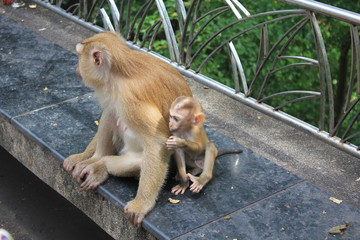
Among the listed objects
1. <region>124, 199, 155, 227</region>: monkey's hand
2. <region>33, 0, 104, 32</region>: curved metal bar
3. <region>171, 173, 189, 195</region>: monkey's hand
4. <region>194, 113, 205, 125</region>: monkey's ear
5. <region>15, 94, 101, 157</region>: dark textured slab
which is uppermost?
<region>194, 113, 205, 125</region>: monkey's ear

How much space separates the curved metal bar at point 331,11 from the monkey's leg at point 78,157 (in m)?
1.51

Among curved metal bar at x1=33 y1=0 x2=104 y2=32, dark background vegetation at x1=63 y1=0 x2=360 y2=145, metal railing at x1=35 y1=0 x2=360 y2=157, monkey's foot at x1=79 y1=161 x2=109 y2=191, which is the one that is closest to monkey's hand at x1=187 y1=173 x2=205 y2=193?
monkey's foot at x1=79 y1=161 x2=109 y2=191

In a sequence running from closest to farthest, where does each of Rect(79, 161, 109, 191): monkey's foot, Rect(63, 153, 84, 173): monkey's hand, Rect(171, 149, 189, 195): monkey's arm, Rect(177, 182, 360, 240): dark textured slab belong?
Rect(177, 182, 360, 240): dark textured slab → Rect(171, 149, 189, 195): monkey's arm → Rect(79, 161, 109, 191): monkey's foot → Rect(63, 153, 84, 173): monkey's hand

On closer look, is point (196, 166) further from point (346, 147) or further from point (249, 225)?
point (346, 147)

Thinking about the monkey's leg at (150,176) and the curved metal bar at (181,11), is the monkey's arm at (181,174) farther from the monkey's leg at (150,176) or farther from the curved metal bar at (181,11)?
the curved metal bar at (181,11)

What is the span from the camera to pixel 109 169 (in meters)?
4.07

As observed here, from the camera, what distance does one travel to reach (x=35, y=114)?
4.80 meters

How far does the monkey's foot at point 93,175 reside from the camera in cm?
402

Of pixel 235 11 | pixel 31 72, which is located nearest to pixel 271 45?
pixel 235 11

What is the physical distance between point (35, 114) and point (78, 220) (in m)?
0.78

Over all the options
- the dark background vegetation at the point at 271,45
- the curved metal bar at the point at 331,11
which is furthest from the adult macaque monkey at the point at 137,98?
the dark background vegetation at the point at 271,45

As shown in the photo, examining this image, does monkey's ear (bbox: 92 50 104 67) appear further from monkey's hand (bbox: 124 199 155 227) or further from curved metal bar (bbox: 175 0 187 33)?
curved metal bar (bbox: 175 0 187 33)

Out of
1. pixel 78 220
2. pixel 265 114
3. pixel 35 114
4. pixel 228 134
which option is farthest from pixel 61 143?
pixel 265 114

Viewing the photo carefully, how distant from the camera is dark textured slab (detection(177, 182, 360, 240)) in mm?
3639
